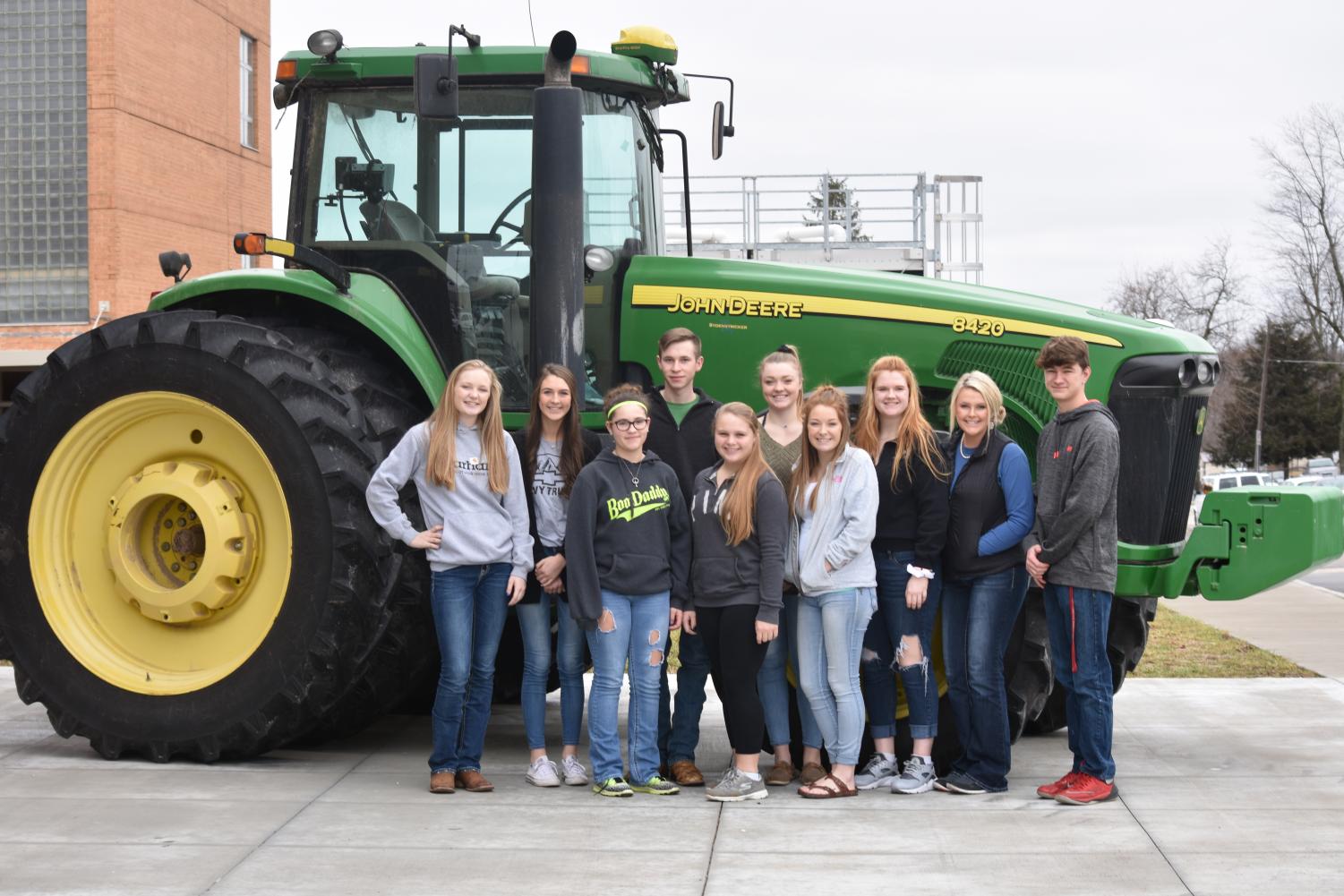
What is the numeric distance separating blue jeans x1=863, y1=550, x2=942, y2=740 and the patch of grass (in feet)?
12.7

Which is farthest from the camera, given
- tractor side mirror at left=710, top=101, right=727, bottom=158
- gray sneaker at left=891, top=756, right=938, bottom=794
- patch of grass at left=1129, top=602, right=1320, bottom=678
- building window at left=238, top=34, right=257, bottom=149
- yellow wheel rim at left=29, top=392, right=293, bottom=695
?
building window at left=238, top=34, right=257, bottom=149

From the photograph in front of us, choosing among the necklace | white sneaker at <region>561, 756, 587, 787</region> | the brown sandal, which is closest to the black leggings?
the brown sandal

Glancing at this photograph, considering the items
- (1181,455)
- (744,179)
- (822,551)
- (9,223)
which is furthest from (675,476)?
(9,223)

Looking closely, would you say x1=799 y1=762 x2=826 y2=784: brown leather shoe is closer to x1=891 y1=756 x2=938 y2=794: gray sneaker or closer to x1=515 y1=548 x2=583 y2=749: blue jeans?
x1=891 y1=756 x2=938 y2=794: gray sneaker

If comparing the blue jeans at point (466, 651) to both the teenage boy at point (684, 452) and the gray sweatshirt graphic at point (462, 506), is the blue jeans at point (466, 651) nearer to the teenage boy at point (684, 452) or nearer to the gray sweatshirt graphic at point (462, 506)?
the gray sweatshirt graphic at point (462, 506)

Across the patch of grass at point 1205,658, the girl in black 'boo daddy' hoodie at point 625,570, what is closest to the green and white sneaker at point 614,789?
the girl in black 'boo daddy' hoodie at point 625,570

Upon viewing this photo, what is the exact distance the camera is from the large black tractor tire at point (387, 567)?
6.35 meters

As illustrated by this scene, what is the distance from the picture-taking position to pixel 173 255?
7.19m

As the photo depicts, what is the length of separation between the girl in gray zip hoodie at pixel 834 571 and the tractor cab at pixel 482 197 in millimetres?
1182

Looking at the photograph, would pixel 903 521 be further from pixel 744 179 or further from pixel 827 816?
pixel 744 179

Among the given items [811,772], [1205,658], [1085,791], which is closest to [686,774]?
[811,772]

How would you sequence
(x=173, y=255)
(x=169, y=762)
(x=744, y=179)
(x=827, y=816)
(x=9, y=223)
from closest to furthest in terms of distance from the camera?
1. (x=827, y=816)
2. (x=169, y=762)
3. (x=173, y=255)
4. (x=744, y=179)
5. (x=9, y=223)

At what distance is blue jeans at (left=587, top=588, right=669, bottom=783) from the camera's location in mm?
6090

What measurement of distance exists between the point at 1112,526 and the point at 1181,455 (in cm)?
83
